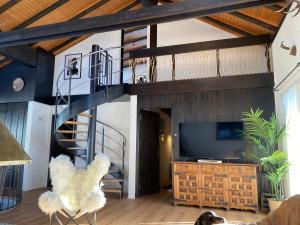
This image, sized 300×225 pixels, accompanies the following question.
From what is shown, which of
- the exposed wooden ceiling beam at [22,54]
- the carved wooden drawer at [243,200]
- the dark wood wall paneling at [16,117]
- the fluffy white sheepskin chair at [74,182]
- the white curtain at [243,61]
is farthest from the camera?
the dark wood wall paneling at [16,117]

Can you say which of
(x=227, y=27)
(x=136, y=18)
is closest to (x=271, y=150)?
(x=227, y=27)

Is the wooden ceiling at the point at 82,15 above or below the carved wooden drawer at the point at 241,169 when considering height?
above

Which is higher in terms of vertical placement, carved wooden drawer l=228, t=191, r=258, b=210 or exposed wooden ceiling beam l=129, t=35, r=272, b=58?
exposed wooden ceiling beam l=129, t=35, r=272, b=58

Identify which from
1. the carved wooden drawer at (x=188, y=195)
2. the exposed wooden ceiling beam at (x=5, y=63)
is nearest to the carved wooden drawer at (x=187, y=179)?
the carved wooden drawer at (x=188, y=195)

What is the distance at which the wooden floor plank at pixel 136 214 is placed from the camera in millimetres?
3992

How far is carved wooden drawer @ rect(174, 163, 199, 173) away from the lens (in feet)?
16.5

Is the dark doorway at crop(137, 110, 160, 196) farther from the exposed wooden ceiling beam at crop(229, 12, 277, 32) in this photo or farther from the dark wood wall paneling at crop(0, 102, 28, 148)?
the dark wood wall paneling at crop(0, 102, 28, 148)

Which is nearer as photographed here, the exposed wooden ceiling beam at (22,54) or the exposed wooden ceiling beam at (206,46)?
the exposed wooden ceiling beam at (206,46)

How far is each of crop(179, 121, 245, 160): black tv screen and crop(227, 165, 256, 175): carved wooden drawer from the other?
33 centimetres

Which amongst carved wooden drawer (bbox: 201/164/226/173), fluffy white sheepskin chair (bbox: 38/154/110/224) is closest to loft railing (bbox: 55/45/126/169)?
carved wooden drawer (bbox: 201/164/226/173)

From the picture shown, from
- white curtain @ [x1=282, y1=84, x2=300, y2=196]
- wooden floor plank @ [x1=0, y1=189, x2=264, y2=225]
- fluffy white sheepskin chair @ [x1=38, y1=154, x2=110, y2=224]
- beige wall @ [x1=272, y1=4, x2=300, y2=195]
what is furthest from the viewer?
wooden floor plank @ [x1=0, y1=189, x2=264, y2=225]

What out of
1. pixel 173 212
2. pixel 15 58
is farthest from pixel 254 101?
pixel 15 58

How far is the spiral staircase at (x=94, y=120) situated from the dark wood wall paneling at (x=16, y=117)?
1.08m

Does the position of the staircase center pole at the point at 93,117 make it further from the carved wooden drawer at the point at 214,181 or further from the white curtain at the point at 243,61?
the white curtain at the point at 243,61
